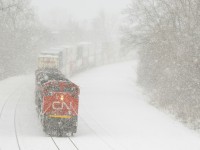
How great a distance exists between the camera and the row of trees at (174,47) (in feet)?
88.7

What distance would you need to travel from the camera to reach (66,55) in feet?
173

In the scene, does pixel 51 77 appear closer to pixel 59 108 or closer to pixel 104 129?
pixel 104 129

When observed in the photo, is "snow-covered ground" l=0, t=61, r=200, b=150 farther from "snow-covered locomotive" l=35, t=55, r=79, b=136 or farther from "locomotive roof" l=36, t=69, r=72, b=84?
"locomotive roof" l=36, t=69, r=72, b=84

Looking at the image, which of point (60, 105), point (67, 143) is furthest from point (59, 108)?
point (67, 143)

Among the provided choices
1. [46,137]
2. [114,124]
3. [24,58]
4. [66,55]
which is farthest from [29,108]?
[24,58]

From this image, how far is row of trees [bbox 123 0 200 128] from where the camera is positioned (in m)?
27.0

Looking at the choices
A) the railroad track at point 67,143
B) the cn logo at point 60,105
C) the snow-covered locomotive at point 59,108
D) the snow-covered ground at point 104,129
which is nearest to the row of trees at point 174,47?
the snow-covered ground at point 104,129

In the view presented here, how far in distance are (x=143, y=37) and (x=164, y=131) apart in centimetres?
1864

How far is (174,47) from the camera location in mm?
30969

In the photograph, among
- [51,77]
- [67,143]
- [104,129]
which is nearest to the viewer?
[67,143]

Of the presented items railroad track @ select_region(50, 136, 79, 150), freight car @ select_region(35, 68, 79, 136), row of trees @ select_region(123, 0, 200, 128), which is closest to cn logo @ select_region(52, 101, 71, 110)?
freight car @ select_region(35, 68, 79, 136)

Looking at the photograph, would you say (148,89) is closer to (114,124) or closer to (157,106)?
(157,106)

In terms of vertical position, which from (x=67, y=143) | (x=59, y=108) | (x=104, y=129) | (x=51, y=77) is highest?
(x=51, y=77)

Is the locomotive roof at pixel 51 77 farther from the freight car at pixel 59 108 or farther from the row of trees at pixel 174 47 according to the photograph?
the row of trees at pixel 174 47
